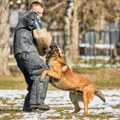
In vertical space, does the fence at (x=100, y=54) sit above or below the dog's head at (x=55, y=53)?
below

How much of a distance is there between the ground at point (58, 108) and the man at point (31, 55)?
0.34 meters

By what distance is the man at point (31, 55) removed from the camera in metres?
11.9

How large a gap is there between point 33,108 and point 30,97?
0.71ft

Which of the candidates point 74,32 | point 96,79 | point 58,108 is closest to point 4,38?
point 96,79

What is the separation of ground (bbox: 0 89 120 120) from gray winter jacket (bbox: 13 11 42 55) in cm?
123

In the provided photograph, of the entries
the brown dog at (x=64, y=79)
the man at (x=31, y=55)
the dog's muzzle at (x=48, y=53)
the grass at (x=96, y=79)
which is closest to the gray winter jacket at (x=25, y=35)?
the man at (x=31, y=55)

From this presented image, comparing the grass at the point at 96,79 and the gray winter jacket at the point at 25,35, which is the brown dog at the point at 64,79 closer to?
the gray winter jacket at the point at 25,35

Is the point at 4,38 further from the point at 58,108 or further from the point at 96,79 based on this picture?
the point at 58,108

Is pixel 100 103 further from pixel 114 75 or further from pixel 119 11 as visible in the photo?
pixel 119 11

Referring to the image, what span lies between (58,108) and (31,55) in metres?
1.88

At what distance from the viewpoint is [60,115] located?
1179 centimetres

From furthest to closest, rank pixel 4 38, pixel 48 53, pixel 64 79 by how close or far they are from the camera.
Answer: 1. pixel 4 38
2. pixel 48 53
3. pixel 64 79

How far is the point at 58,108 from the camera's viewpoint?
13344 mm

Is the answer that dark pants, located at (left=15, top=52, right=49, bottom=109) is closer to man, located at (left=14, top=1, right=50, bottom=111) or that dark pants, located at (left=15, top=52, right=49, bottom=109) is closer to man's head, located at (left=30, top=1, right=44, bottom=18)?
man, located at (left=14, top=1, right=50, bottom=111)
